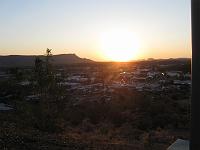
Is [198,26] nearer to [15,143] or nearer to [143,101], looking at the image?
[15,143]

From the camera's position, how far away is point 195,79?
6.25 meters

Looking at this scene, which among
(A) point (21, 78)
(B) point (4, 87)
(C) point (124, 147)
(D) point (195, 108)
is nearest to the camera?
(D) point (195, 108)

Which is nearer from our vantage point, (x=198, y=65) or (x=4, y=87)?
(x=198, y=65)

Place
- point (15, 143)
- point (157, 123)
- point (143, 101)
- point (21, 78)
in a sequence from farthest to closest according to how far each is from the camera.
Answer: point (21, 78) < point (143, 101) < point (157, 123) < point (15, 143)

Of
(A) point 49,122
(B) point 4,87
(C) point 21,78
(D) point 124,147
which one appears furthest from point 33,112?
(B) point 4,87

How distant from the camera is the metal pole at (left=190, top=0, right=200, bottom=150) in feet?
20.4

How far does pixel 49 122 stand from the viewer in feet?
74.5

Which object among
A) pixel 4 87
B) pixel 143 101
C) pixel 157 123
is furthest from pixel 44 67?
pixel 4 87

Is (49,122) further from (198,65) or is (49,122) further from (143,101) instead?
(143,101)

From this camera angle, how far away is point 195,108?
6.25 meters

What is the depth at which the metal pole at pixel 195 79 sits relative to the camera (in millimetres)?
6203

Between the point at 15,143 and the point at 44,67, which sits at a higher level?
the point at 44,67

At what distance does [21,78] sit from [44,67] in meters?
35.9

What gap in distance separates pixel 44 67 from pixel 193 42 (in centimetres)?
1983
